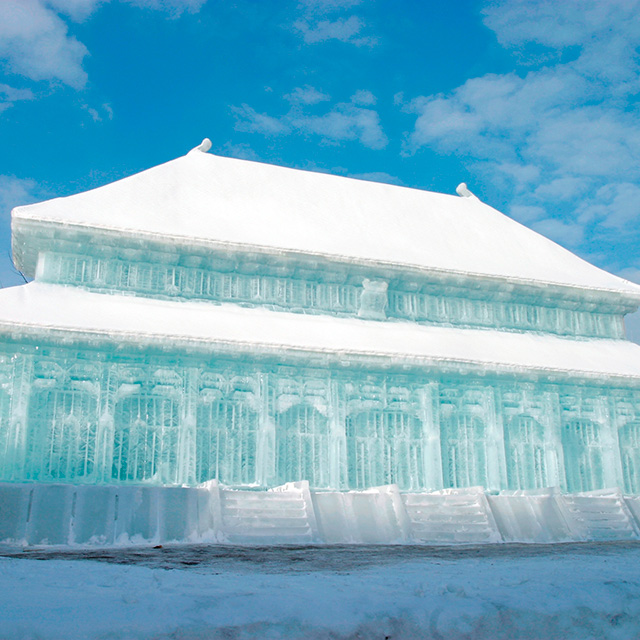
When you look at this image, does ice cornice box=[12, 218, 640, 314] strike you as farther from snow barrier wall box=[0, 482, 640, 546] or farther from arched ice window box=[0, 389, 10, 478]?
snow barrier wall box=[0, 482, 640, 546]

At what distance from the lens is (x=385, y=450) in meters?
16.6

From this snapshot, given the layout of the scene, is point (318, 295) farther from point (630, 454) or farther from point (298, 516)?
point (630, 454)

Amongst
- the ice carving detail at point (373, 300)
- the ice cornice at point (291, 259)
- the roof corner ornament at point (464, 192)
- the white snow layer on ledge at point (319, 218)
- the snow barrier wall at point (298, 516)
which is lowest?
the snow barrier wall at point (298, 516)

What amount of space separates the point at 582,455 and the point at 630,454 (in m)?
1.29

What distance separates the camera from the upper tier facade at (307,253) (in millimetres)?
17312

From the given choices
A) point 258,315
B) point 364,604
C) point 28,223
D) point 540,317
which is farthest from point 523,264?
point 364,604

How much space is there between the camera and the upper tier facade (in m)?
17.3

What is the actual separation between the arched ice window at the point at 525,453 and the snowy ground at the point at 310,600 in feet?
29.3

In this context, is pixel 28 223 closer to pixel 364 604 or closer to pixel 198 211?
pixel 198 211

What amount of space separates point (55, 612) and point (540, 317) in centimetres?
1713

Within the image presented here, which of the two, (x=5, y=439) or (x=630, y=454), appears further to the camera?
(x=630, y=454)

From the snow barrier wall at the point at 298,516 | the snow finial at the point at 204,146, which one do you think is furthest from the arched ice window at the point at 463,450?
the snow finial at the point at 204,146

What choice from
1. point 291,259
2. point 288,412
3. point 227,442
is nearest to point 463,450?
point 288,412

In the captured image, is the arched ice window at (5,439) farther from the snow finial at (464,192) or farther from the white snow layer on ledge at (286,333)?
the snow finial at (464,192)
